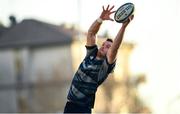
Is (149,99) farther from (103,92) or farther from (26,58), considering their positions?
(26,58)

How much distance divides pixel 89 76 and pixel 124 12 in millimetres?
789

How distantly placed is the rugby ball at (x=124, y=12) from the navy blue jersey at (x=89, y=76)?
0.41m

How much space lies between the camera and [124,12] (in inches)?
299

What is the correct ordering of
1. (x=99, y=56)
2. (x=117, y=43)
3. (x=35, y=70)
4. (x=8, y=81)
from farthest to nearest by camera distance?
(x=8, y=81)
(x=35, y=70)
(x=99, y=56)
(x=117, y=43)

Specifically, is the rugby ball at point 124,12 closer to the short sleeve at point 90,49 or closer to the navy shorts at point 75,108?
the short sleeve at point 90,49

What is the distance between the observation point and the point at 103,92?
54.7 m

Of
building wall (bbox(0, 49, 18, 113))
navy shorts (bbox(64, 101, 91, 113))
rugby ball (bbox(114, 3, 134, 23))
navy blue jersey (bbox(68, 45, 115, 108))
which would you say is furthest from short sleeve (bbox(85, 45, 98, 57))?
building wall (bbox(0, 49, 18, 113))

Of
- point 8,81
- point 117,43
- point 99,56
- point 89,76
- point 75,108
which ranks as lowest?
point 8,81

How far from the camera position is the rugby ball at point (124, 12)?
7.53m

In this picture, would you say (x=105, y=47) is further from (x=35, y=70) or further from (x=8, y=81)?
(x=8, y=81)

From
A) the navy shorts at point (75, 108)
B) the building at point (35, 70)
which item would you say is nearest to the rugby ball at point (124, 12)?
the navy shorts at point (75, 108)

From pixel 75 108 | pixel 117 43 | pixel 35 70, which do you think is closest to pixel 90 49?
pixel 117 43

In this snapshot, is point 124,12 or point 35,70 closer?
point 124,12

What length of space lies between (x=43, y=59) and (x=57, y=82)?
2441 mm
